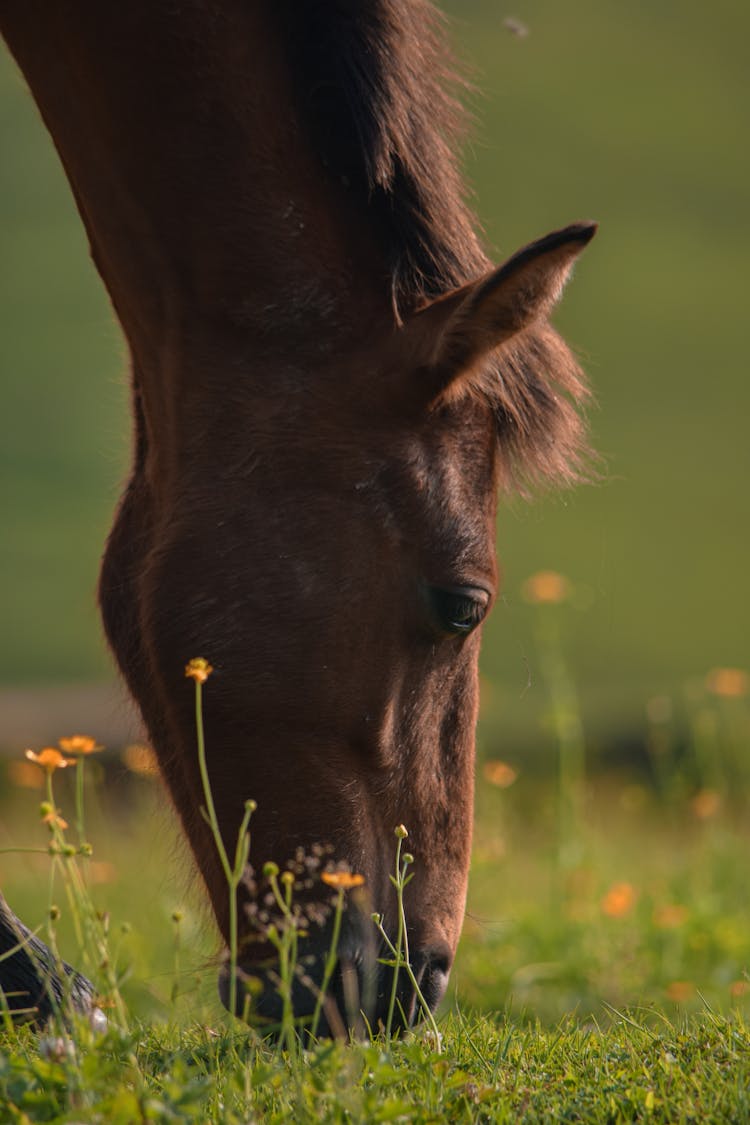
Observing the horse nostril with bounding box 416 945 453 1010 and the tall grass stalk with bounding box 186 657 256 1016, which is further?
the horse nostril with bounding box 416 945 453 1010

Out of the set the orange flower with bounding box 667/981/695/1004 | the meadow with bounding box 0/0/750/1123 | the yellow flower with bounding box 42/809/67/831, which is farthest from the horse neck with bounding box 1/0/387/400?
the orange flower with bounding box 667/981/695/1004

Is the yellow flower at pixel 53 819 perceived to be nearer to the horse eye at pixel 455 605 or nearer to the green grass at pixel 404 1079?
the green grass at pixel 404 1079

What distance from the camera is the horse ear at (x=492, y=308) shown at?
2.38 m

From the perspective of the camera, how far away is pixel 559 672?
4762 mm

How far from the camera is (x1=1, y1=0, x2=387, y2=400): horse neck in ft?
8.89

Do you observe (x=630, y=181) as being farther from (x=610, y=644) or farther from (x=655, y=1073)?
(x=655, y=1073)

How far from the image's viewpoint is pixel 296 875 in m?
2.60

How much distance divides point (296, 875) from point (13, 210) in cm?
1590

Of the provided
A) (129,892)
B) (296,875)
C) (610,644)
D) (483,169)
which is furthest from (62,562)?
(296,875)

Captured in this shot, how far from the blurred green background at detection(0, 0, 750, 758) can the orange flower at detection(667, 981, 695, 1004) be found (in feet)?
17.2

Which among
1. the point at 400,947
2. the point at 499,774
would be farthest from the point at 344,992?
the point at 499,774

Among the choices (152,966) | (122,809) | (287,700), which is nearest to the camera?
(287,700)

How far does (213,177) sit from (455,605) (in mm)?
1013

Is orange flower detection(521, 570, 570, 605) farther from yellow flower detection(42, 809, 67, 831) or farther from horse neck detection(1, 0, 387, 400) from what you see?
yellow flower detection(42, 809, 67, 831)
